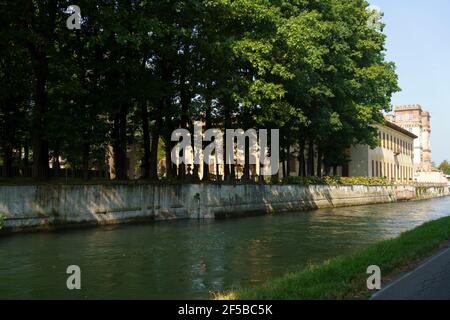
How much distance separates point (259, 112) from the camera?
39938 mm

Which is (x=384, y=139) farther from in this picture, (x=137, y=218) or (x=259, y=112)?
(x=137, y=218)

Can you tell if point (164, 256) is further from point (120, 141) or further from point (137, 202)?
point (120, 141)

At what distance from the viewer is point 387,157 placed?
291 feet

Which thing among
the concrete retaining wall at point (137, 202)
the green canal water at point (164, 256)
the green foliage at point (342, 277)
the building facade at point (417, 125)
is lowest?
the green canal water at point (164, 256)

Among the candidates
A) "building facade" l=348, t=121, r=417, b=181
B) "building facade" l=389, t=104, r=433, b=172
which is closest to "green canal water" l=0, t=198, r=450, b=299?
"building facade" l=348, t=121, r=417, b=181

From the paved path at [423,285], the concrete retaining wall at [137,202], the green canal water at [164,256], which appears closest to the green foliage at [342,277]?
the paved path at [423,285]

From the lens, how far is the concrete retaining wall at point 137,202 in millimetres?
26125

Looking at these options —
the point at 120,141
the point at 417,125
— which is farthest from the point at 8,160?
the point at 417,125

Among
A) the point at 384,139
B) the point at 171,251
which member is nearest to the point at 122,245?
the point at 171,251

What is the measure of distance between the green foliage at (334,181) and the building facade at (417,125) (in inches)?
3788

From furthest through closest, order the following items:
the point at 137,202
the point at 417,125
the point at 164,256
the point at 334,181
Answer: the point at 417,125 → the point at 334,181 → the point at 137,202 → the point at 164,256

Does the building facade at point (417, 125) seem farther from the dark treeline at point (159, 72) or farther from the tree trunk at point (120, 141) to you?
the tree trunk at point (120, 141)

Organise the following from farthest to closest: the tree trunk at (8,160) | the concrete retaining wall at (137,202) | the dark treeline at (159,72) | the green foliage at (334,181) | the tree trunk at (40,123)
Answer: the green foliage at (334,181) → the tree trunk at (8,160) → the tree trunk at (40,123) → the dark treeline at (159,72) → the concrete retaining wall at (137,202)

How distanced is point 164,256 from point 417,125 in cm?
15580
